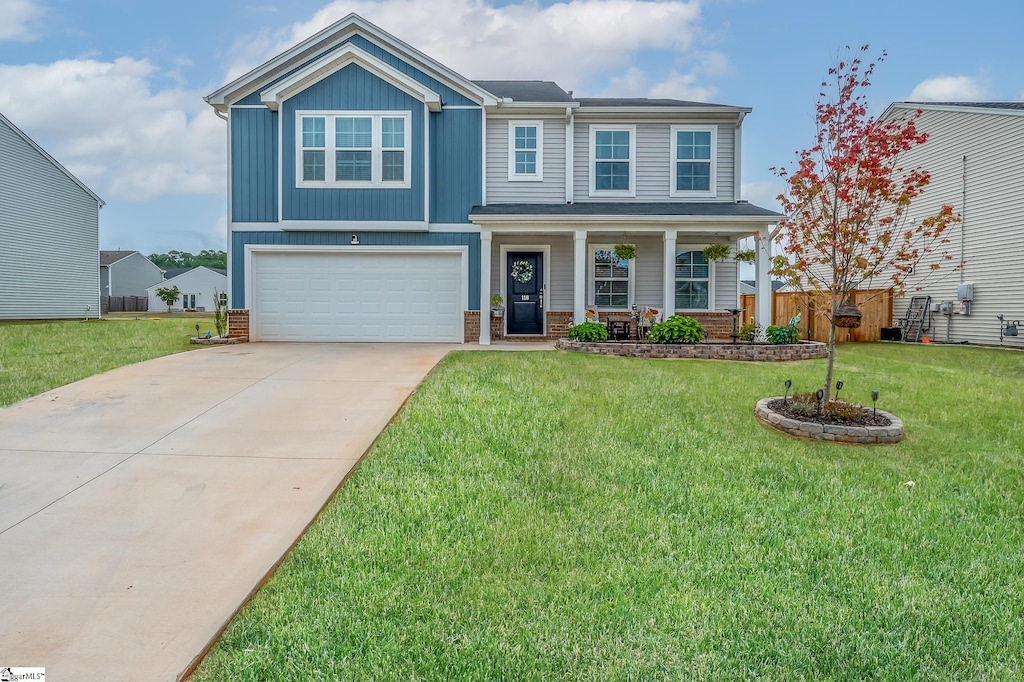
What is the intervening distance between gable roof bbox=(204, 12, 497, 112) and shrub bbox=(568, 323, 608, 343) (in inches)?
232

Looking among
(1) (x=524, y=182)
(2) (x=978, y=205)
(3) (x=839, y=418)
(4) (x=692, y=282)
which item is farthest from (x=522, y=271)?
(2) (x=978, y=205)

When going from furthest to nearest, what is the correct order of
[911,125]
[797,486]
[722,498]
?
[911,125]
[797,486]
[722,498]

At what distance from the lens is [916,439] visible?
601 cm

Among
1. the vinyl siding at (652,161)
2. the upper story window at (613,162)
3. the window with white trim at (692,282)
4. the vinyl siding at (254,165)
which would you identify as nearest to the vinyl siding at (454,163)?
the vinyl siding at (652,161)

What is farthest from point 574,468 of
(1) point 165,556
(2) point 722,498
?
(1) point 165,556

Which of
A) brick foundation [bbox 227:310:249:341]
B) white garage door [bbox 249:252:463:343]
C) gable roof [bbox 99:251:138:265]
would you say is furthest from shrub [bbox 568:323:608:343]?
gable roof [bbox 99:251:138:265]

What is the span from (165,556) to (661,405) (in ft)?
17.4

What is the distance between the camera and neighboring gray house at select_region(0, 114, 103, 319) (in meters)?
20.6

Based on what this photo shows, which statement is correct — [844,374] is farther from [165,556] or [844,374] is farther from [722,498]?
[165,556]

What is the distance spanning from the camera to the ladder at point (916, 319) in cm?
1688

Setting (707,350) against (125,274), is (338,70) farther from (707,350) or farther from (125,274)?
(125,274)

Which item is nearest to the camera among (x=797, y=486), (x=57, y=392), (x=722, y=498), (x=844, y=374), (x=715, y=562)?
(x=715, y=562)

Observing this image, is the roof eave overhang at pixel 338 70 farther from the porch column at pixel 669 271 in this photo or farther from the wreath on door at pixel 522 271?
the porch column at pixel 669 271

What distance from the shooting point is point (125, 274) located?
49875mm
